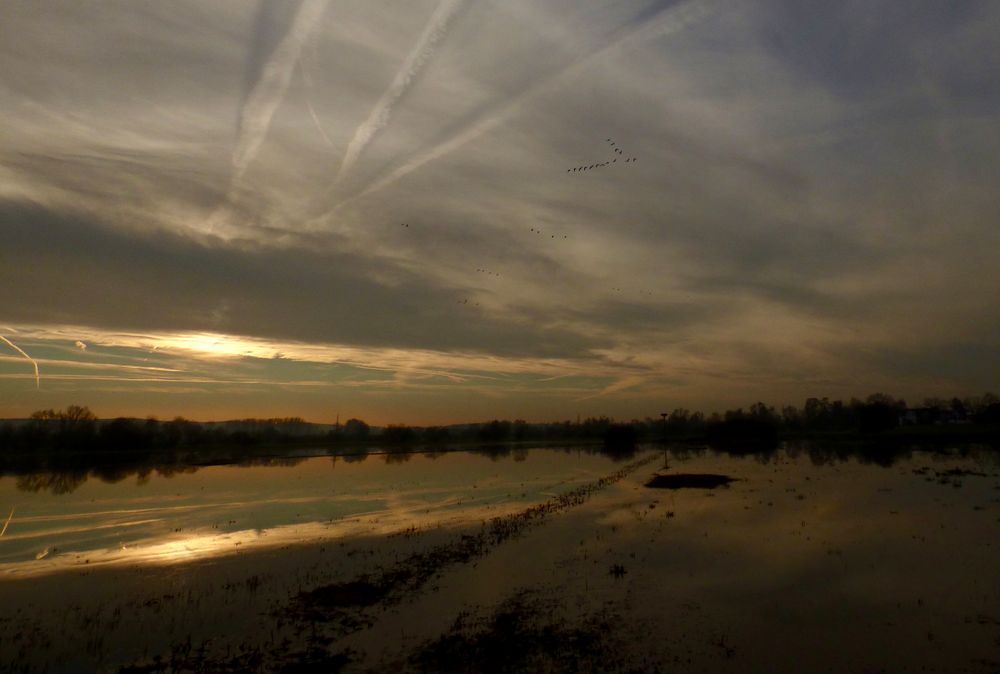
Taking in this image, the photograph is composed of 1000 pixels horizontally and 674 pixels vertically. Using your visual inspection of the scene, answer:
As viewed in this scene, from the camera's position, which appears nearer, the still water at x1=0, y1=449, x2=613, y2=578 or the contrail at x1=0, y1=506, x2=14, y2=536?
the still water at x1=0, y1=449, x2=613, y2=578

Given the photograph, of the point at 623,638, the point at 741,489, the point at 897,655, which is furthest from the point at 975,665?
the point at 741,489

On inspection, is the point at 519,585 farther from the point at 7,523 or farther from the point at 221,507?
the point at 7,523

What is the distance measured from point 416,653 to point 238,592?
9.59 meters

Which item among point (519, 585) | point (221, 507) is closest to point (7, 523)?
point (221, 507)

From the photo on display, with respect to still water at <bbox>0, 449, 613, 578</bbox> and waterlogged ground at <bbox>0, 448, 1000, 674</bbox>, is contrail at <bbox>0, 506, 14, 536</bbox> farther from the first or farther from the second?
waterlogged ground at <bbox>0, 448, 1000, 674</bbox>

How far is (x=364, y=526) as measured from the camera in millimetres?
32156

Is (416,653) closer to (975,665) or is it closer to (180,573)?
(975,665)

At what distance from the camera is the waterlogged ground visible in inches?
528

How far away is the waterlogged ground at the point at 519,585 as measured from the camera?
13.4 metres

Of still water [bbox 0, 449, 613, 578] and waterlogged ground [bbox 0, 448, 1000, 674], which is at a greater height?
waterlogged ground [bbox 0, 448, 1000, 674]

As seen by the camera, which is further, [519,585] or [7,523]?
[7,523]

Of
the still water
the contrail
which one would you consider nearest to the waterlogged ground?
the still water

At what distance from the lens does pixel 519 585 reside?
1947 cm

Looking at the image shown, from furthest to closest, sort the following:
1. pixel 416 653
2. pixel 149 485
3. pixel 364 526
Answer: pixel 149 485 < pixel 364 526 < pixel 416 653
